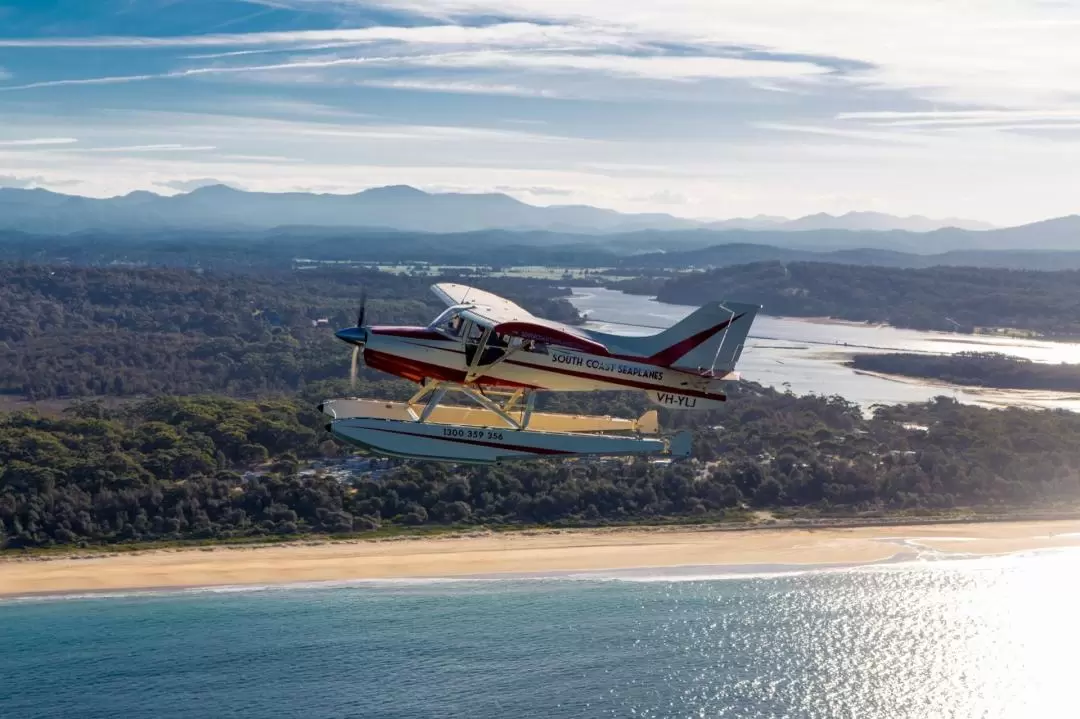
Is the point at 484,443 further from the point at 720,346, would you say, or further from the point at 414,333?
the point at 720,346

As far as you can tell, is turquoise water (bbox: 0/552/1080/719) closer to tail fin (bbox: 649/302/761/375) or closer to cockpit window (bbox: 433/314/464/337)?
tail fin (bbox: 649/302/761/375)

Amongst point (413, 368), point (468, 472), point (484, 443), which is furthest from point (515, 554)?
point (413, 368)

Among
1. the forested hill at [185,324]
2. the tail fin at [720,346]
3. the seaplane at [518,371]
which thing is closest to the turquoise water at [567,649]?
the seaplane at [518,371]

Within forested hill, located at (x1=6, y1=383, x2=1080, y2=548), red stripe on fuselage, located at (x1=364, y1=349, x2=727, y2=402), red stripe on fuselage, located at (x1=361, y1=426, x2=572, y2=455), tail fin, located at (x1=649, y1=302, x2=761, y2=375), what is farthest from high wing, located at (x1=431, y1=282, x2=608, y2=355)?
forested hill, located at (x1=6, y1=383, x2=1080, y2=548)

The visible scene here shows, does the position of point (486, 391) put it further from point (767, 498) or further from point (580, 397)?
point (580, 397)

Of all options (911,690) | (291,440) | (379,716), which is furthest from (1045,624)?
(291,440)

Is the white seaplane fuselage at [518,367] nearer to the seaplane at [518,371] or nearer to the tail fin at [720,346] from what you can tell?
the seaplane at [518,371]
